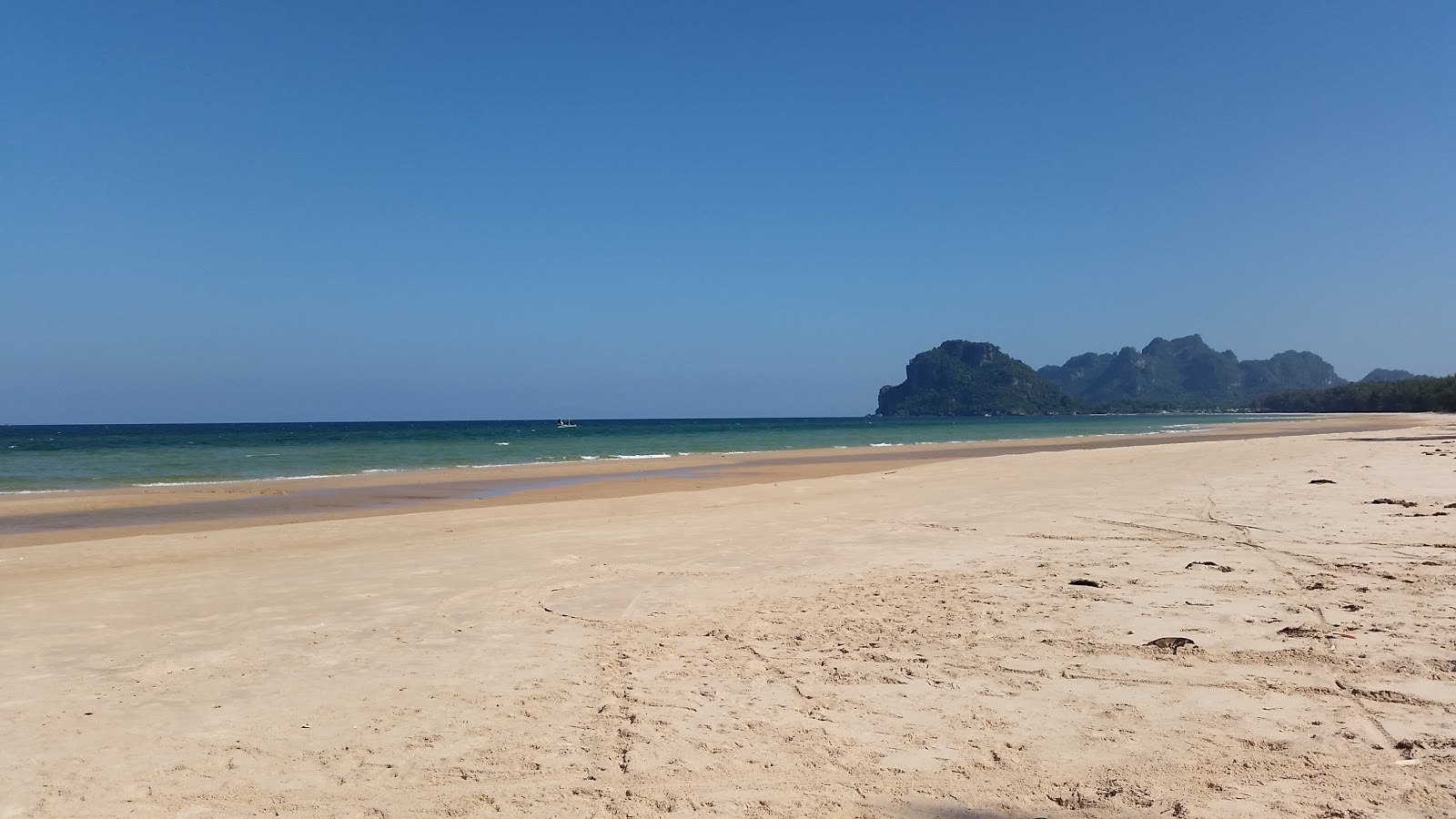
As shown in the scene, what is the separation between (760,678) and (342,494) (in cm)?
1771

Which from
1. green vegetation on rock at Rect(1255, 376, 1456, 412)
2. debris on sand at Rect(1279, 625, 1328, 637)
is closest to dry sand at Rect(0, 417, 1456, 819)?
debris on sand at Rect(1279, 625, 1328, 637)

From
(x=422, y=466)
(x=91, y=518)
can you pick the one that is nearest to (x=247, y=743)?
(x=91, y=518)

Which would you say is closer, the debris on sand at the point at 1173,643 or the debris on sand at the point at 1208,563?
the debris on sand at the point at 1173,643

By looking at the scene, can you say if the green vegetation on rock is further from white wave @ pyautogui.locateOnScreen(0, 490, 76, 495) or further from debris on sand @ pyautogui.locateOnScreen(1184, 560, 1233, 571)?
white wave @ pyautogui.locateOnScreen(0, 490, 76, 495)

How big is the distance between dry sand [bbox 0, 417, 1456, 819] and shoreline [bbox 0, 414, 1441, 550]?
5.17 meters

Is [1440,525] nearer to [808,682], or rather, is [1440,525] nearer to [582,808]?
[808,682]

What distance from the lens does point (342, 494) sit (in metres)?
20.1

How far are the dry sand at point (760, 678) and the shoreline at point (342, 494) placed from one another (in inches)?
204

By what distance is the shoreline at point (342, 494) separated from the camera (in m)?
14.8

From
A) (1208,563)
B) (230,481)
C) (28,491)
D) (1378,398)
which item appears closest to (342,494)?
(230,481)

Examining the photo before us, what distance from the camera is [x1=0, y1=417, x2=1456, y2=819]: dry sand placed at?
3441 mm

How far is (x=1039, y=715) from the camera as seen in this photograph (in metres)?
4.13

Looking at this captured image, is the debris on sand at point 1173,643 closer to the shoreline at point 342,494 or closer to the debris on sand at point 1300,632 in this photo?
the debris on sand at point 1300,632

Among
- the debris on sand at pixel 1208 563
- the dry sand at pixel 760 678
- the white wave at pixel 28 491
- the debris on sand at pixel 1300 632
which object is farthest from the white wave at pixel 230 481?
the debris on sand at pixel 1300 632
